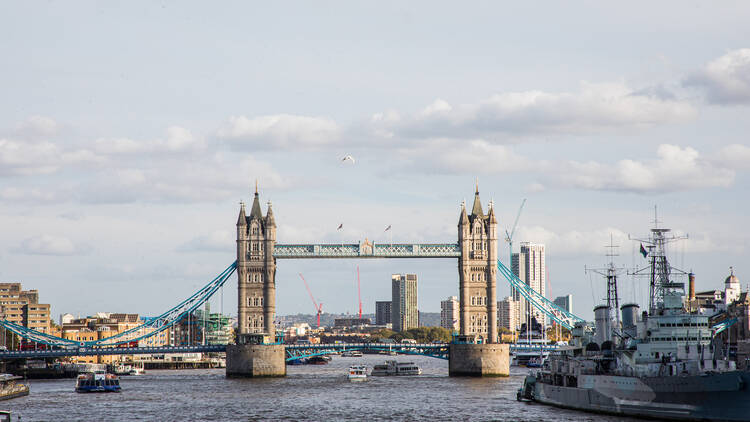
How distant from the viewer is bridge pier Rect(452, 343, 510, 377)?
435 ft

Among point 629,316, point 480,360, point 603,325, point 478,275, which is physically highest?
point 478,275

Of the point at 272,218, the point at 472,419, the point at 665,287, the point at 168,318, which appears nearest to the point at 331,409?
the point at 472,419

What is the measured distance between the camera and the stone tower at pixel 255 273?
14175 centimetres

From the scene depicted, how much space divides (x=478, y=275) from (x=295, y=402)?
5264 centimetres

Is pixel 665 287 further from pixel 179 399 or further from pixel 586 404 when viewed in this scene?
pixel 179 399

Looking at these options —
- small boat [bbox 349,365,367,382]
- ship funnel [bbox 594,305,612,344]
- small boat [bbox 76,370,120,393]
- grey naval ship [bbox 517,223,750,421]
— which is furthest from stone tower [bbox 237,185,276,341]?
ship funnel [bbox 594,305,612,344]

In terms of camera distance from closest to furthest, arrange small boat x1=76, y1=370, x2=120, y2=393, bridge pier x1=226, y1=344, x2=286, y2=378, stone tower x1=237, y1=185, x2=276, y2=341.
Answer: small boat x1=76, y1=370, x2=120, y2=393 → bridge pier x1=226, y1=344, x2=286, y2=378 → stone tower x1=237, y1=185, x2=276, y2=341

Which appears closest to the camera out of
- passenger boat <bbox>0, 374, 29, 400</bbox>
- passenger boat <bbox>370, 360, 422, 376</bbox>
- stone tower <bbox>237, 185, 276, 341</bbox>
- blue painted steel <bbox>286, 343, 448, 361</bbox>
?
passenger boat <bbox>0, 374, 29, 400</bbox>

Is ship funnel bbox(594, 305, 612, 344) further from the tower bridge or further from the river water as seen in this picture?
the tower bridge

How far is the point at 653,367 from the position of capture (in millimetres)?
73062

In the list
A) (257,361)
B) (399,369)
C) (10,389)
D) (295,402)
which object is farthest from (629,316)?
(399,369)

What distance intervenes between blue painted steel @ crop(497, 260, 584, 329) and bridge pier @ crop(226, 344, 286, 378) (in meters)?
33.7

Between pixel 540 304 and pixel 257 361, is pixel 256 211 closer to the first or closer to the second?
pixel 257 361

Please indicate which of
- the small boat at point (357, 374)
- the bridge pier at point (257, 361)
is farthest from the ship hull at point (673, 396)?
the bridge pier at point (257, 361)
